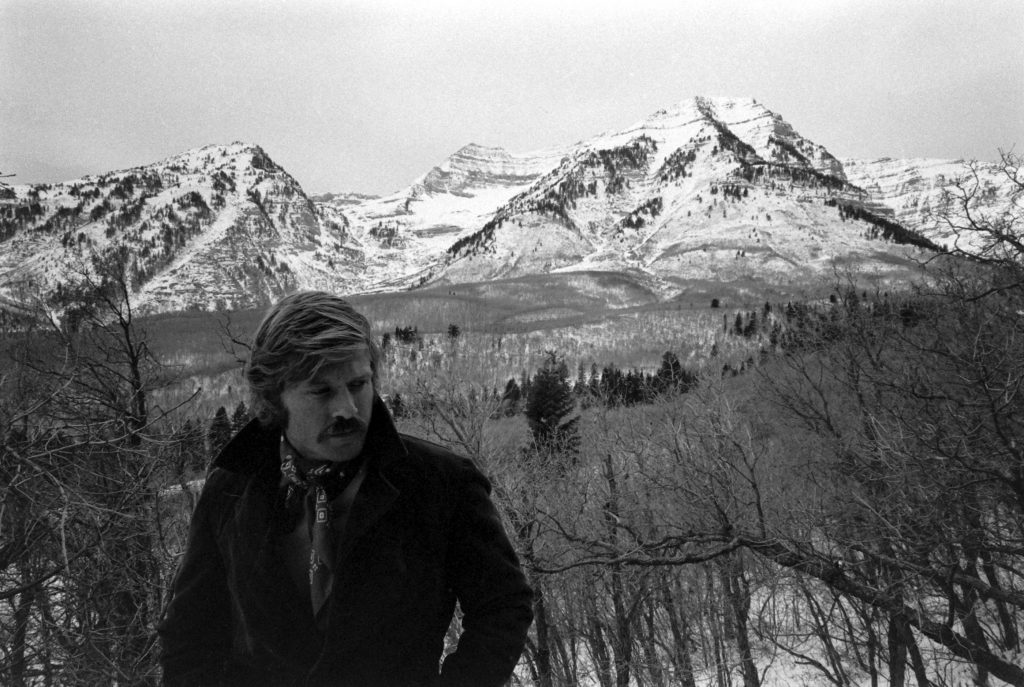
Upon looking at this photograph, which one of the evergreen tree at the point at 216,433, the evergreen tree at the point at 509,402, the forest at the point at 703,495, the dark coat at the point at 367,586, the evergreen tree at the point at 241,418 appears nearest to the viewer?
the dark coat at the point at 367,586

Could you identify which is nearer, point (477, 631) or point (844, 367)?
point (477, 631)

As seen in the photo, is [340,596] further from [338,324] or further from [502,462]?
[502,462]

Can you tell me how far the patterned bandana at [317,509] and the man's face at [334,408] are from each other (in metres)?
0.07

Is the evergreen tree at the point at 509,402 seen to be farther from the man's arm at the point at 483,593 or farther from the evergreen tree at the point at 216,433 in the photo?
the man's arm at the point at 483,593

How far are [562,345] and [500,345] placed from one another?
21814 mm

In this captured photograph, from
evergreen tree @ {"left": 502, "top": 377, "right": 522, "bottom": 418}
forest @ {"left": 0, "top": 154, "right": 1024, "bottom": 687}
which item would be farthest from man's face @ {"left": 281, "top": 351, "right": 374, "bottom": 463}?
evergreen tree @ {"left": 502, "top": 377, "right": 522, "bottom": 418}

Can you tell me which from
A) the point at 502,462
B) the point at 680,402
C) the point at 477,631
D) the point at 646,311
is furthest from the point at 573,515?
the point at 646,311

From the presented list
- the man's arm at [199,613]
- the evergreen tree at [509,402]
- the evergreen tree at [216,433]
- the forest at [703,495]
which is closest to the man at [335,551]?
the man's arm at [199,613]

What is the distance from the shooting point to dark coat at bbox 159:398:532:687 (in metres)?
1.75

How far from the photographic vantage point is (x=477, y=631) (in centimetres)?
183

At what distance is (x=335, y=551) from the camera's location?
180 centimetres

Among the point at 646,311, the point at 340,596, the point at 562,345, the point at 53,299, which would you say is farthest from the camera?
the point at 646,311

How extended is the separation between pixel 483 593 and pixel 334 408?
745mm

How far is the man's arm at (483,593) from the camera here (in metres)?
1.76
